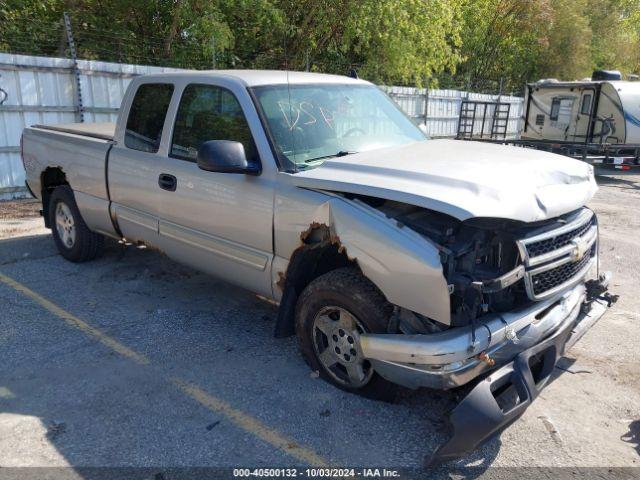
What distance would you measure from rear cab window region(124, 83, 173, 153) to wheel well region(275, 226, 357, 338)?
1.88 meters

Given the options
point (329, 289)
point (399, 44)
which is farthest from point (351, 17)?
point (329, 289)

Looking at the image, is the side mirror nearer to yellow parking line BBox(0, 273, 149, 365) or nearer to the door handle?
the door handle

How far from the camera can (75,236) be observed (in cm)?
607

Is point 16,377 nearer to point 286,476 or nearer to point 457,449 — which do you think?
point 286,476

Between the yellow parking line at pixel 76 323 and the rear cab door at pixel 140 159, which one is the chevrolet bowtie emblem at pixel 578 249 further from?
the rear cab door at pixel 140 159

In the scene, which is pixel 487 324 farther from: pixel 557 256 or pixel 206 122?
pixel 206 122

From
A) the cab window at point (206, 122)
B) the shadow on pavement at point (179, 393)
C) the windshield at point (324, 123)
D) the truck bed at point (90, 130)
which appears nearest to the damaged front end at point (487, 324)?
the shadow on pavement at point (179, 393)

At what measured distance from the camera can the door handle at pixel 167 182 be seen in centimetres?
445

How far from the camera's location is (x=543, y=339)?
313cm

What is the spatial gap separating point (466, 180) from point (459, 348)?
3.06 ft

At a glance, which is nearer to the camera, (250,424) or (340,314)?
(250,424)

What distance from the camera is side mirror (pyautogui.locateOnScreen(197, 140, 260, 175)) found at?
11.7 ft

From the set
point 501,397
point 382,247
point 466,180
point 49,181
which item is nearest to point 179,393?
point 382,247

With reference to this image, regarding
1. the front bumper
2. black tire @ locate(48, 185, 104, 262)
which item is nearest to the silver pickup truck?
the front bumper
